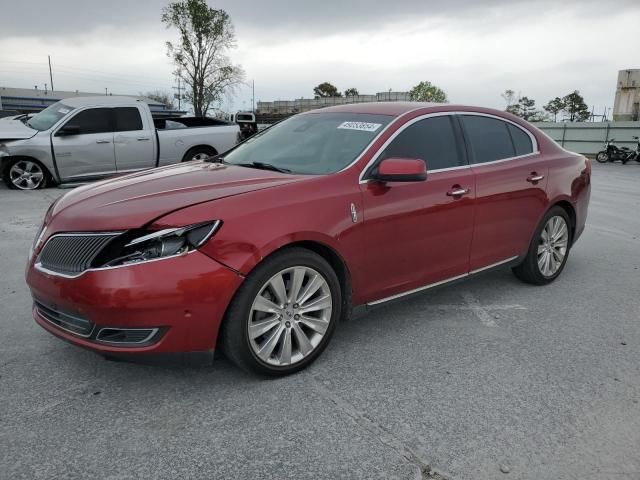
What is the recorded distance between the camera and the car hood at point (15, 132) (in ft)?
31.5

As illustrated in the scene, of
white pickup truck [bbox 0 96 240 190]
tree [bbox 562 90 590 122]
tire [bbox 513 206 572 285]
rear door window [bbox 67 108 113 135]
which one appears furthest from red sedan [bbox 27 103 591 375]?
tree [bbox 562 90 590 122]

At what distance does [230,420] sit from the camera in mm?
2639

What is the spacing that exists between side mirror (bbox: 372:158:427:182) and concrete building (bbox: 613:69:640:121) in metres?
37.0

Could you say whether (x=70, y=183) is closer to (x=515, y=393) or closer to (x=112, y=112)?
(x=112, y=112)

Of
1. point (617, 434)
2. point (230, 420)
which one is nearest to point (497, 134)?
point (617, 434)

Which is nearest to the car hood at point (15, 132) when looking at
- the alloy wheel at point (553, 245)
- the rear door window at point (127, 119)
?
the rear door window at point (127, 119)

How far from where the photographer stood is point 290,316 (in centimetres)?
301

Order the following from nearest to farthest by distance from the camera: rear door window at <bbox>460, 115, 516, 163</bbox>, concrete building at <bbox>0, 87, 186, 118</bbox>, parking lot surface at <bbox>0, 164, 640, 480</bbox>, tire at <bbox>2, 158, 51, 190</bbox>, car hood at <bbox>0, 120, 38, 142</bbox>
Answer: parking lot surface at <bbox>0, 164, 640, 480</bbox> → rear door window at <bbox>460, 115, 516, 163</bbox> → car hood at <bbox>0, 120, 38, 142</bbox> → tire at <bbox>2, 158, 51, 190</bbox> → concrete building at <bbox>0, 87, 186, 118</bbox>

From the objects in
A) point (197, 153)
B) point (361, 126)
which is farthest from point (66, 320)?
point (197, 153)

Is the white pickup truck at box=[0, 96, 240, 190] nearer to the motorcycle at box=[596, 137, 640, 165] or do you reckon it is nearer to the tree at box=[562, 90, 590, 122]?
the motorcycle at box=[596, 137, 640, 165]

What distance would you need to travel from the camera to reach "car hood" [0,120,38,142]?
31.5ft

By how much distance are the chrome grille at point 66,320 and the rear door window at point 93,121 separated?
7812 mm

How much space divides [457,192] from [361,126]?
84 cm

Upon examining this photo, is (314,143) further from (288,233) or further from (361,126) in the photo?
(288,233)
